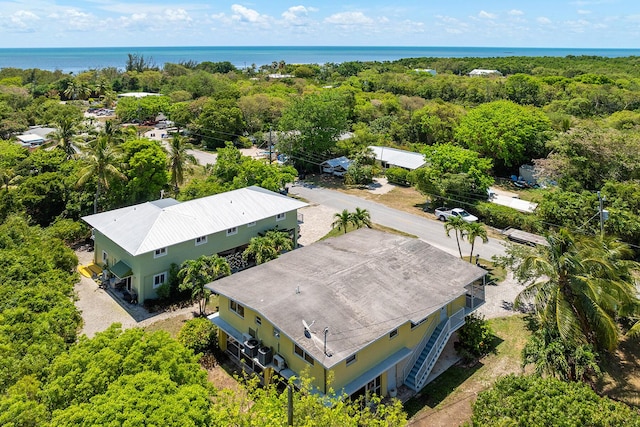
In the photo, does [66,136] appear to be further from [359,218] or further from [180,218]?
[359,218]

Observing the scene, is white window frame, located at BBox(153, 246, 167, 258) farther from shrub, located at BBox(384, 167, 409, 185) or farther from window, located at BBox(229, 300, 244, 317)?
shrub, located at BBox(384, 167, 409, 185)

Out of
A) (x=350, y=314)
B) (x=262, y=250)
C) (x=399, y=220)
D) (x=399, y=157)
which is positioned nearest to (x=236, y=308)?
(x=350, y=314)

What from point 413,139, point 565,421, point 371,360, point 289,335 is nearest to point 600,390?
point 565,421

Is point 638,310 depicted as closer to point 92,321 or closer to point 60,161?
point 92,321

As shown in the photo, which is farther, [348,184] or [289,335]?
[348,184]

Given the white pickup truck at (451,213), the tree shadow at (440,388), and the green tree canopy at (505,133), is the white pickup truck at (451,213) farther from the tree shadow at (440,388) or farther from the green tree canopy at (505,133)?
the tree shadow at (440,388)

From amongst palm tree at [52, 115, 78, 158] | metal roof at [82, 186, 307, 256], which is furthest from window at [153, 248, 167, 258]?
palm tree at [52, 115, 78, 158]

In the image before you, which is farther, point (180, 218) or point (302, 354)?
point (180, 218)
